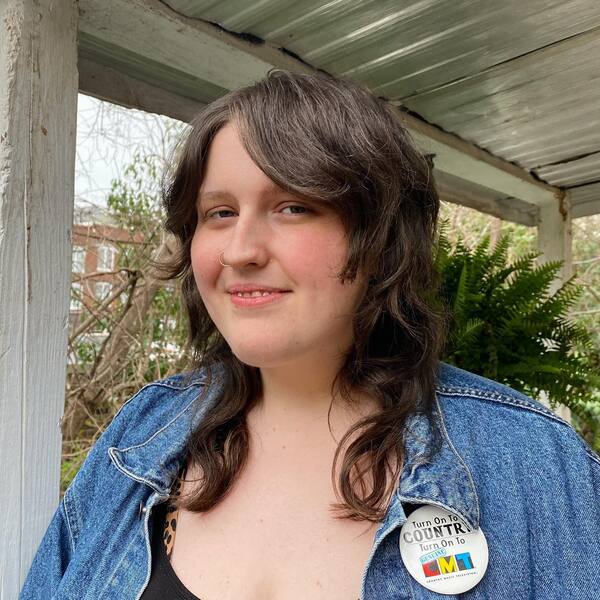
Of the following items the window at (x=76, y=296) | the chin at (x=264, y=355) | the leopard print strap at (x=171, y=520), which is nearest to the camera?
the chin at (x=264, y=355)

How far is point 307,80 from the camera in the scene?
3.48 ft

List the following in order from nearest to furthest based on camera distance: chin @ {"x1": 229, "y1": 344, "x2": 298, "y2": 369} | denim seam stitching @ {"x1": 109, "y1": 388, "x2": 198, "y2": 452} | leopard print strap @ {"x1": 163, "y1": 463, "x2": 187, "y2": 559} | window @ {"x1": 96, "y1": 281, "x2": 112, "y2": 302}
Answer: chin @ {"x1": 229, "y1": 344, "x2": 298, "y2": 369} → leopard print strap @ {"x1": 163, "y1": 463, "x2": 187, "y2": 559} → denim seam stitching @ {"x1": 109, "y1": 388, "x2": 198, "y2": 452} → window @ {"x1": 96, "y1": 281, "x2": 112, "y2": 302}

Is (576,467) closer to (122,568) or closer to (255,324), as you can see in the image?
(255,324)

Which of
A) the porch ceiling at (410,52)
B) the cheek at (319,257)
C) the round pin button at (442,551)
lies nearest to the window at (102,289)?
the porch ceiling at (410,52)

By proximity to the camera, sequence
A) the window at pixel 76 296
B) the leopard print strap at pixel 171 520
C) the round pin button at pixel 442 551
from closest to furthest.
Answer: the round pin button at pixel 442 551
the leopard print strap at pixel 171 520
the window at pixel 76 296

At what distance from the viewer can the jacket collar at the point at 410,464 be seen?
0.93 m

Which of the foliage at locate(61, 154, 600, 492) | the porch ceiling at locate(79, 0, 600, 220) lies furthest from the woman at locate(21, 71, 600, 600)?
the foliage at locate(61, 154, 600, 492)

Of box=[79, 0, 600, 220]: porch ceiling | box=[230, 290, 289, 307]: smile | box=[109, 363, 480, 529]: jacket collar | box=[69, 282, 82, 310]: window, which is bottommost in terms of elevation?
box=[109, 363, 480, 529]: jacket collar

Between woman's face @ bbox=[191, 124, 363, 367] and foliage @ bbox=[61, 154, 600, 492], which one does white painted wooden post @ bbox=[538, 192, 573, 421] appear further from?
woman's face @ bbox=[191, 124, 363, 367]

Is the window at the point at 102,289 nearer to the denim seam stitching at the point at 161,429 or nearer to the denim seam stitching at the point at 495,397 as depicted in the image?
the denim seam stitching at the point at 161,429

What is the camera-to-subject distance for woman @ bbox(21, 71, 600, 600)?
92 centimetres

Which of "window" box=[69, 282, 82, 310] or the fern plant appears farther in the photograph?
"window" box=[69, 282, 82, 310]

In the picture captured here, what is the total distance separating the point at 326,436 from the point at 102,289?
2.58 meters

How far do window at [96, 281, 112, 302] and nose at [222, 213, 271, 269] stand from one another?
255 centimetres
